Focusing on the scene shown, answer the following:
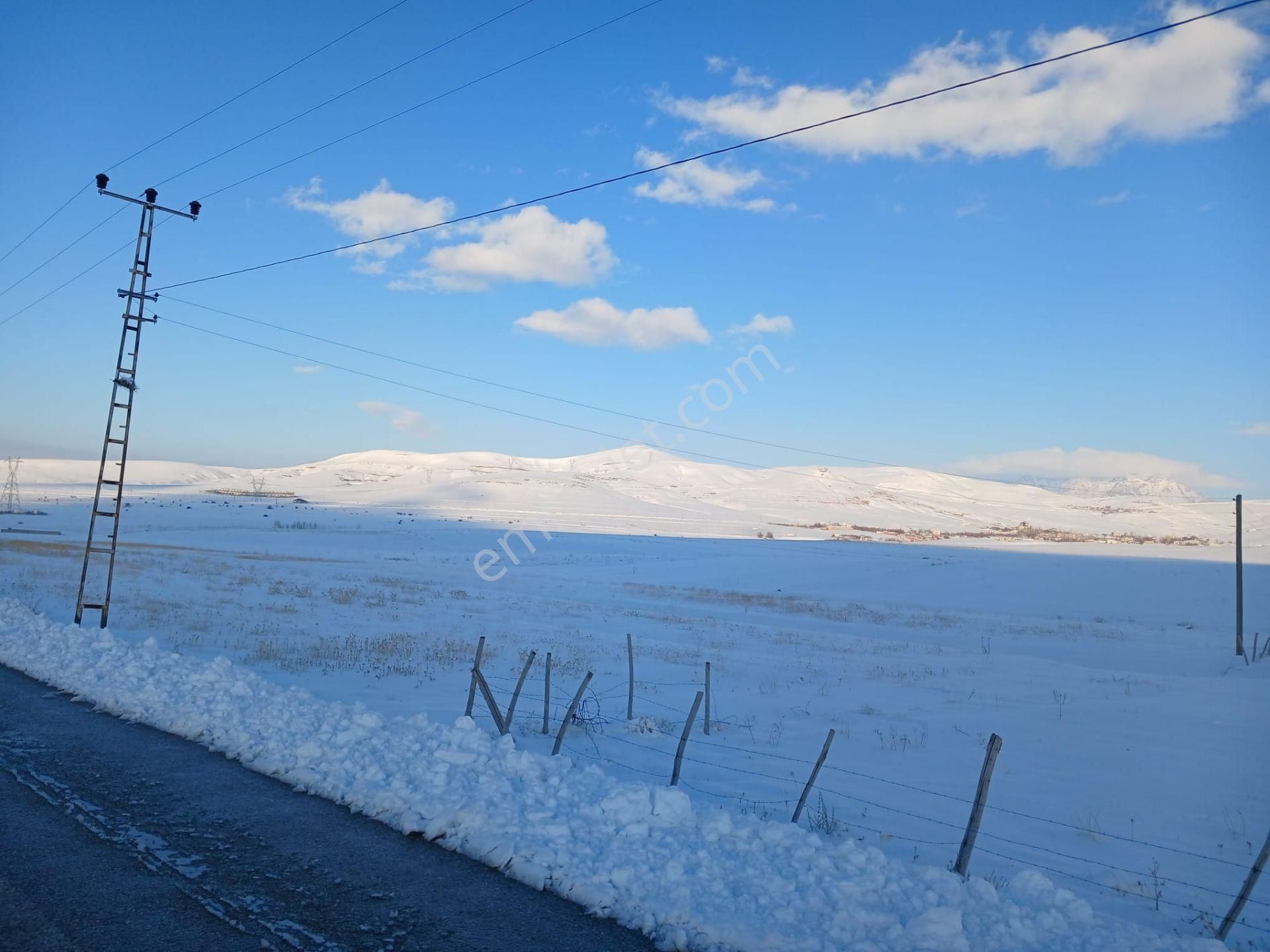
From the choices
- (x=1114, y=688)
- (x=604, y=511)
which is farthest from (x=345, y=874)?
(x=604, y=511)

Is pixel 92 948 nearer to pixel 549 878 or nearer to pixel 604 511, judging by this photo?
→ pixel 549 878

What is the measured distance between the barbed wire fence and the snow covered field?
47mm

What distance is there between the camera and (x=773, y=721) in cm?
1377

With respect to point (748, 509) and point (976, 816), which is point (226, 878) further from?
point (748, 509)

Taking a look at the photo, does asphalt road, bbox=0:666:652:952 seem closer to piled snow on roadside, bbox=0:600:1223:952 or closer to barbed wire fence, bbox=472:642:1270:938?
piled snow on roadside, bbox=0:600:1223:952

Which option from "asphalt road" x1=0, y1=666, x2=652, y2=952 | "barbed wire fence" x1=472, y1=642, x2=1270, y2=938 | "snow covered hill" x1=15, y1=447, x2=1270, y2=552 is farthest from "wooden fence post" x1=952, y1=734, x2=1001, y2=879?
"snow covered hill" x1=15, y1=447, x2=1270, y2=552

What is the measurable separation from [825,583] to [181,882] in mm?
46841

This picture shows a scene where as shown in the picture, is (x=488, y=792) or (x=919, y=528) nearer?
(x=488, y=792)

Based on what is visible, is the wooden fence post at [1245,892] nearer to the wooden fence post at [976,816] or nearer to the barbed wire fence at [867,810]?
the barbed wire fence at [867,810]

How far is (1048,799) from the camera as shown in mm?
10180

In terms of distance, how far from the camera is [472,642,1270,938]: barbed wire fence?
7277 millimetres

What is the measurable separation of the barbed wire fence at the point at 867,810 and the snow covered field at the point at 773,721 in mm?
47

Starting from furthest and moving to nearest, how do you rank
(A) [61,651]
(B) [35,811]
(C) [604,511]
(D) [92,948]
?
(C) [604,511], (A) [61,651], (B) [35,811], (D) [92,948]

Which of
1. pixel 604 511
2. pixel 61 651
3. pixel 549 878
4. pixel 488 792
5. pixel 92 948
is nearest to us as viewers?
pixel 92 948
